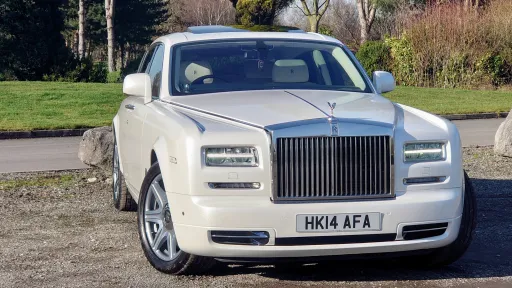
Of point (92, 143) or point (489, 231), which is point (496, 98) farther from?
point (489, 231)

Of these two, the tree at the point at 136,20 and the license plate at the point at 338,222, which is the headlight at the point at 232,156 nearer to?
the license plate at the point at 338,222

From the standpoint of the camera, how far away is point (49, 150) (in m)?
16.1

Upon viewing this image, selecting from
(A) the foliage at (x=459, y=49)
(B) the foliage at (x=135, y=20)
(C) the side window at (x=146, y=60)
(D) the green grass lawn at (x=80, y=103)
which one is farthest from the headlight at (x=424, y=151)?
(B) the foliage at (x=135, y=20)

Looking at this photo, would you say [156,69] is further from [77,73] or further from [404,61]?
[404,61]

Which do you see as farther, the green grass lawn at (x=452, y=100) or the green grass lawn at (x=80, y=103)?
the green grass lawn at (x=452, y=100)

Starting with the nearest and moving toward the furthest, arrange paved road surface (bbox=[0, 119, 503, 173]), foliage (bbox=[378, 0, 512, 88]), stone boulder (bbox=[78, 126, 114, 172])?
stone boulder (bbox=[78, 126, 114, 172]) → paved road surface (bbox=[0, 119, 503, 173]) → foliage (bbox=[378, 0, 512, 88])

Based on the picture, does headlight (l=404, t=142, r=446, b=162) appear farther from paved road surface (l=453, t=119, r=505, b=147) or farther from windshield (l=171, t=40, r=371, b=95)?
paved road surface (l=453, t=119, r=505, b=147)

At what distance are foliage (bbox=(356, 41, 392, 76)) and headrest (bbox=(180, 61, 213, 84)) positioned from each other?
101 ft

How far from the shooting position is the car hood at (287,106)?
19.3 ft

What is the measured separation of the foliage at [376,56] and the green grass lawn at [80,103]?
642 centimetres

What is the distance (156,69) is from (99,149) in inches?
156

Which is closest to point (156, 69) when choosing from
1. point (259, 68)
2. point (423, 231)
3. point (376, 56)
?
point (259, 68)

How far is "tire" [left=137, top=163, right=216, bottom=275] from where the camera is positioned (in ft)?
19.7

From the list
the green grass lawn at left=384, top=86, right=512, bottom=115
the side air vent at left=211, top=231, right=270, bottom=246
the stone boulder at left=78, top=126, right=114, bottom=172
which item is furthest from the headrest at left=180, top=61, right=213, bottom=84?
the green grass lawn at left=384, top=86, right=512, bottom=115
